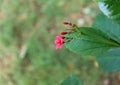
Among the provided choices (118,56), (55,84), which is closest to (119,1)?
(118,56)

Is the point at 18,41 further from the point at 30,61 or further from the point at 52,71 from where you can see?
the point at 52,71

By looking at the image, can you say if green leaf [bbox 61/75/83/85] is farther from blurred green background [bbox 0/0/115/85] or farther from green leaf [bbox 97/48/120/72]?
blurred green background [bbox 0/0/115/85]

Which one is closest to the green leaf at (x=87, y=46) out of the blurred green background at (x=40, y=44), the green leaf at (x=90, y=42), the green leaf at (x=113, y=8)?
the green leaf at (x=90, y=42)

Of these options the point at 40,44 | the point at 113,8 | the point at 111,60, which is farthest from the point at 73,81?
the point at 40,44

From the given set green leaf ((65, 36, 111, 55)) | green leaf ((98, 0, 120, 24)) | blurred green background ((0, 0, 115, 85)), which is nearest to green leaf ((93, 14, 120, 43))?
green leaf ((65, 36, 111, 55))

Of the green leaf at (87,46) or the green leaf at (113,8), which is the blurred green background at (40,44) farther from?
the green leaf at (113,8)
